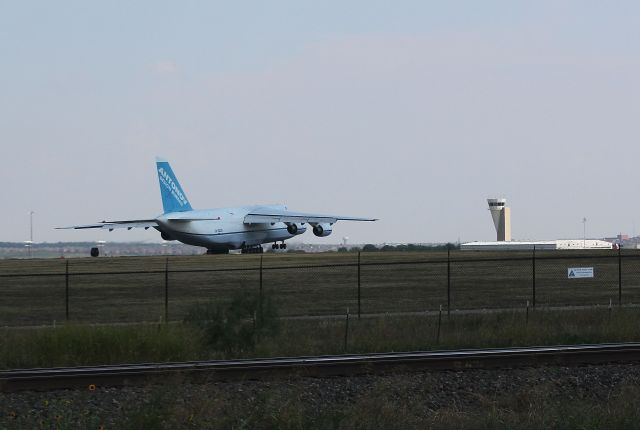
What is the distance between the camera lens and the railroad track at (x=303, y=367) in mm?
15977

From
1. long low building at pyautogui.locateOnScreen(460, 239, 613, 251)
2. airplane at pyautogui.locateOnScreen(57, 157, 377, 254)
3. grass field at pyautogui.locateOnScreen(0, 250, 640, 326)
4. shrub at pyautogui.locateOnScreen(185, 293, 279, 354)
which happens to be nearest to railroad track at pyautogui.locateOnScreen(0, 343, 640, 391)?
shrub at pyautogui.locateOnScreen(185, 293, 279, 354)

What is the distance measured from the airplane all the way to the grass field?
540 inches

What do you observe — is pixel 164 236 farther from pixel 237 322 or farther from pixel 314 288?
pixel 237 322

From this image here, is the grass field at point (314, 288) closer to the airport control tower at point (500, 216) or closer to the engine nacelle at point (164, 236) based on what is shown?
the engine nacelle at point (164, 236)

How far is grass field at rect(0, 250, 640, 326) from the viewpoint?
113ft

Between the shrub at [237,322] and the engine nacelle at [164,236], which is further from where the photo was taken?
the engine nacelle at [164,236]

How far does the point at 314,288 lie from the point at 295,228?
39.2 meters

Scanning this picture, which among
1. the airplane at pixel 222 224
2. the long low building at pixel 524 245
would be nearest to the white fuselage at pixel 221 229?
the airplane at pixel 222 224

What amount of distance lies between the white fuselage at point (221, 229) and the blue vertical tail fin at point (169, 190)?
4.92 meters

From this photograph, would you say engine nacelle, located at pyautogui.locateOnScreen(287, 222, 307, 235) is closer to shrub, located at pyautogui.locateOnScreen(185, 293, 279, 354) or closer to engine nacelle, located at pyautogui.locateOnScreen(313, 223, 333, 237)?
engine nacelle, located at pyautogui.locateOnScreen(313, 223, 333, 237)

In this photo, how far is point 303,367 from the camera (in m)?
17.0

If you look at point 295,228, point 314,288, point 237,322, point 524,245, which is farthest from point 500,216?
point 237,322

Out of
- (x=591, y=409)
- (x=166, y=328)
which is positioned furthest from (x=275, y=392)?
(x=166, y=328)

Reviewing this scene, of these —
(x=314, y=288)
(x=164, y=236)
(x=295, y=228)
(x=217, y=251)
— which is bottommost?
(x=314, y=288)
